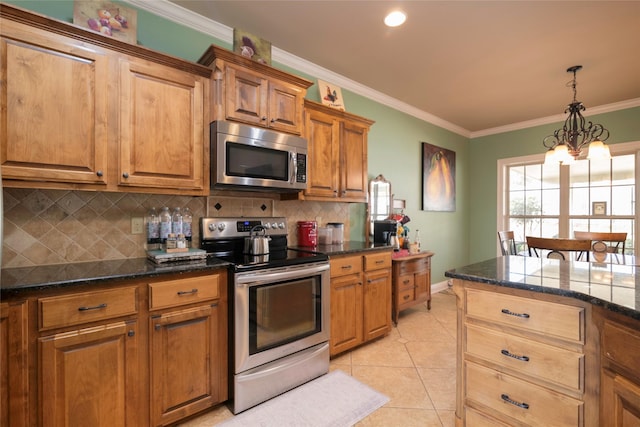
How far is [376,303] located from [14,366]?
2.37m

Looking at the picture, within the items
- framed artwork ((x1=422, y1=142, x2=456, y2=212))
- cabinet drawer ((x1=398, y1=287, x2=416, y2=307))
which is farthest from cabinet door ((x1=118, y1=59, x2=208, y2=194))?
framed artwork ((x1=422, y1=142, x2=456, y2=212))

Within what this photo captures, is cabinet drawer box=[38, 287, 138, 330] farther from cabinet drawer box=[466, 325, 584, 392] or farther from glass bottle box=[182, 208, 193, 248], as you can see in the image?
cabinet drawer box=[466, 325, 584, 392]

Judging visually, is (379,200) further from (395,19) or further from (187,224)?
(187,224)

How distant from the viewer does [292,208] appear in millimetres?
2797

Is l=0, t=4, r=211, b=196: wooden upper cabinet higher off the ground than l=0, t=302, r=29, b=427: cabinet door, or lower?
higher

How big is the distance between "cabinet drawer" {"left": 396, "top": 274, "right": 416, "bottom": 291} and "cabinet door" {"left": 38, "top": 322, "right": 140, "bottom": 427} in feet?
8.20

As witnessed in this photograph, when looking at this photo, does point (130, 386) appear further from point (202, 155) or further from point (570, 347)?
point (570, 347)

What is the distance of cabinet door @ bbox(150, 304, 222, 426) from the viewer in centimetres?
158

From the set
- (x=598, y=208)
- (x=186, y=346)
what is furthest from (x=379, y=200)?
(x=598, y=208)

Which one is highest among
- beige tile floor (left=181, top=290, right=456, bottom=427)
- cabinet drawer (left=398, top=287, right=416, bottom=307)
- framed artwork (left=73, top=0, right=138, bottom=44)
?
framed artwork (left=73, top=0, right=138, bottom=44)

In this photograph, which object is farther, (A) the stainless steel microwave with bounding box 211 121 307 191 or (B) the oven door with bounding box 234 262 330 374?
(A) the stainless steel microwave with bounding box 211 121 307 191

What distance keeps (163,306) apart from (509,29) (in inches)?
127

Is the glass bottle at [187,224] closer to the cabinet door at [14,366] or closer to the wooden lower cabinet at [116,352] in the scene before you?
the wooden lower cabinet at [116,352]

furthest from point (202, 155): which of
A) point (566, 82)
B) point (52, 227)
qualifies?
point (566, 82)
